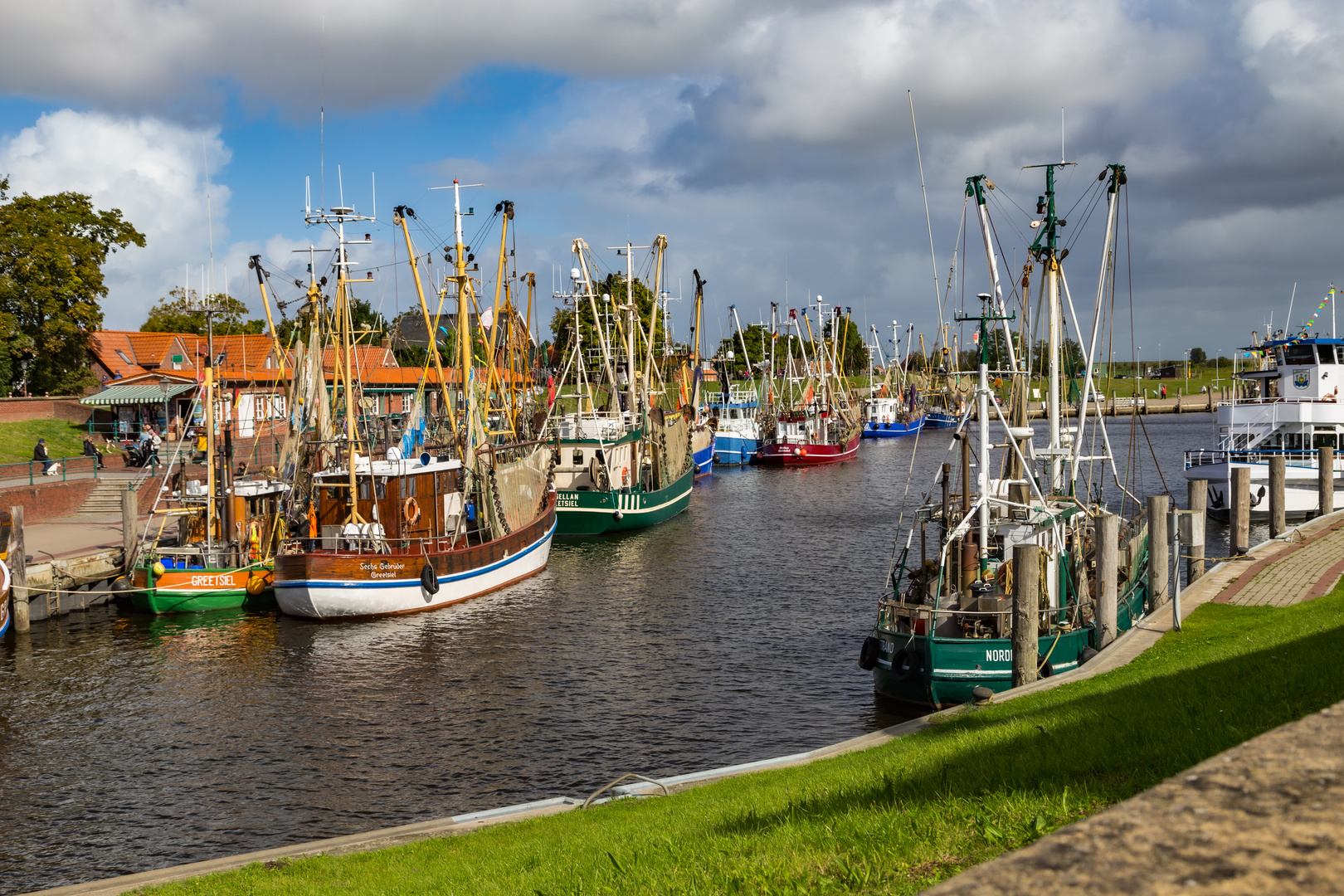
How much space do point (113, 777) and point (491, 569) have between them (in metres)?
16.0

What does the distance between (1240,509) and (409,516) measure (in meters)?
24.6

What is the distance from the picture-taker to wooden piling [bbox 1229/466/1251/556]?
31953 millimetres

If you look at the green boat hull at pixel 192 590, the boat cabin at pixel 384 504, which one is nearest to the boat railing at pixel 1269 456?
the boat cabin at pixel 384 504

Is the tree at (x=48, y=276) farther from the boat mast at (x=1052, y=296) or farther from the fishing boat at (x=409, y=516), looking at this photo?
the boat mast at (x=1052, y=296)

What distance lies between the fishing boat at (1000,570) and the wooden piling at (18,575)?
21.8 meters

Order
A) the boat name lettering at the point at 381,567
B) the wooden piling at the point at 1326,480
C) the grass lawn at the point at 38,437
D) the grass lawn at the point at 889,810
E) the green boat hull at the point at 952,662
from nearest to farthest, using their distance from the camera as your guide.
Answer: the grass lawn at the point at 889,810 < the green boat hull at the point at 952,662 < the boat name lettering at the point at 381,567 < the wooden piling at the point at 1326,480 < the grass lawn at the point at 38,437

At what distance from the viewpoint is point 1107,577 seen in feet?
66.2

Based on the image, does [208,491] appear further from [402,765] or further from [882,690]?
[882,690]

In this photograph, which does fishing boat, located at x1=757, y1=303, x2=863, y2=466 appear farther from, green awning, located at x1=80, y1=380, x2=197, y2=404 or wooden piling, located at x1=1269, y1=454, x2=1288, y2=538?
wooden piling, located at x1=1269, y1=454, x2=1288, y2=538

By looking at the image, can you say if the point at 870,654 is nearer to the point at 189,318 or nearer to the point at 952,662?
the point at 952,662

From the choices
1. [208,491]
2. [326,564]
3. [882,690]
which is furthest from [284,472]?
[882,690]

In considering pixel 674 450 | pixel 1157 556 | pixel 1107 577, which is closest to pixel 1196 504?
pixel 1157 556

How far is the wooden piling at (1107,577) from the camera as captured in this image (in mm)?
20062

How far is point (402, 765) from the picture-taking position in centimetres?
1878
